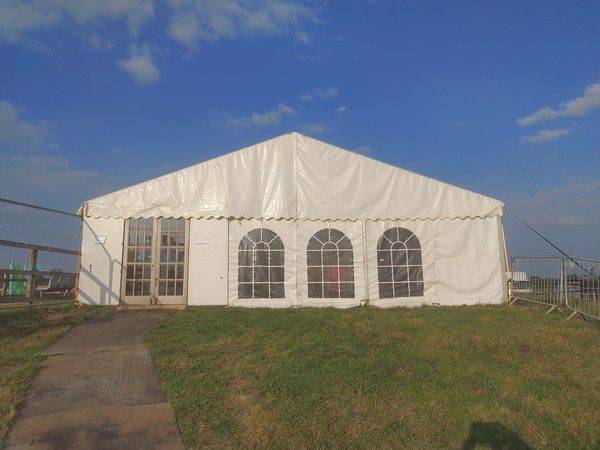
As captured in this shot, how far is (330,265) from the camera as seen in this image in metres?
10.5

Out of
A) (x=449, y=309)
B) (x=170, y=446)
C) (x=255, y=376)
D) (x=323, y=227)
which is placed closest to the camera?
(x=170, y=446)

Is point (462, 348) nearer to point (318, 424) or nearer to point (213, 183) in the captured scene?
point (318, 424)

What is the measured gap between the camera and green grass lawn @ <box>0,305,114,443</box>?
14.0ft

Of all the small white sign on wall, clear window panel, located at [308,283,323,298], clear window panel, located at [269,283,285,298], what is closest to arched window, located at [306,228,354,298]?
clear window panel, located at [308,283,323,298]

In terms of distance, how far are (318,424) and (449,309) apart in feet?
22.9

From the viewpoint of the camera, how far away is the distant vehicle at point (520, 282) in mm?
10322

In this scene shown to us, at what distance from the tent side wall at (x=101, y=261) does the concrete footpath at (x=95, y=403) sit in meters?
4.02

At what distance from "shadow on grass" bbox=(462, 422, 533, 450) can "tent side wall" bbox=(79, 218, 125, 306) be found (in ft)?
29.9

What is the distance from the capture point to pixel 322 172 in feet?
35.4

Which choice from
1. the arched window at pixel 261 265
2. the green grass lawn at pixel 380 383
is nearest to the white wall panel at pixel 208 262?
the arched window at pixel 261 265

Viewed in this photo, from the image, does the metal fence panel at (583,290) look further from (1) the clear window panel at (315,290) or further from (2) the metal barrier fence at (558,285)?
(1) the clear window panel at (315,290)

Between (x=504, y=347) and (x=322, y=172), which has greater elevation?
(x=322, y=172)

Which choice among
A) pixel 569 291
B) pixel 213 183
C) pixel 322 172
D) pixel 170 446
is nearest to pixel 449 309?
pixel 569 291

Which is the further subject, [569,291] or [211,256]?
[211,256]
